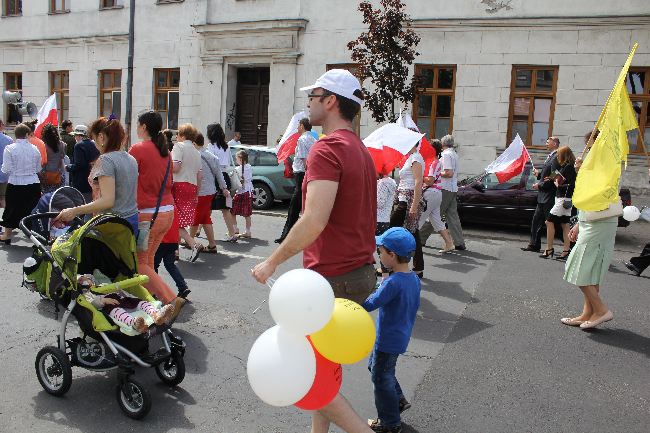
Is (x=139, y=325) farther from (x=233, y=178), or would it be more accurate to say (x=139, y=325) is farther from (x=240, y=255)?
(x=233, y=178)

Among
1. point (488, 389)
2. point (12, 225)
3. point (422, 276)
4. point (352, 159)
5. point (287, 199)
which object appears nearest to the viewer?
point (352, 159)

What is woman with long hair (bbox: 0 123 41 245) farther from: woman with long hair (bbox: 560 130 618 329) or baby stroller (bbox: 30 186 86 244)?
woman with long hair (bbox: 560 130 618 329)

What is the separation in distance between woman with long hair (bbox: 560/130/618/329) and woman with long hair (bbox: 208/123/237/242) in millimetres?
5095

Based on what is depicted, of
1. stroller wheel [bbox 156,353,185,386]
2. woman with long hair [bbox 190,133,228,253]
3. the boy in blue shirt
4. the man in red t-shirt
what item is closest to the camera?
the man in red t-shirt

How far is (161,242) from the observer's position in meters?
5.77

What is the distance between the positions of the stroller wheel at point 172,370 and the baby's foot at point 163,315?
295mm

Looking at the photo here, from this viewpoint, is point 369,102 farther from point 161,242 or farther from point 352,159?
point 352,159

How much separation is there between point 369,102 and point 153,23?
32.9 feet

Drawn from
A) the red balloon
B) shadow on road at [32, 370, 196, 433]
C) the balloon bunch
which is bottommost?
shadow on road at [32, 370, 196, 433]

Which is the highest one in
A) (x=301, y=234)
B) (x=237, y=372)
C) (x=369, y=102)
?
(x=369, y=102)

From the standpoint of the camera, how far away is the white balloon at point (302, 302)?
8.10 feet

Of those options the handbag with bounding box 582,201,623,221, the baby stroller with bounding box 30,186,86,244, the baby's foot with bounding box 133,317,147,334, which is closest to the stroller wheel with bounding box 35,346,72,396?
the baby's foot with bounding box 133,317,147,334

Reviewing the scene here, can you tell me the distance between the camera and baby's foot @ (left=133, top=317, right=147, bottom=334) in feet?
12.6

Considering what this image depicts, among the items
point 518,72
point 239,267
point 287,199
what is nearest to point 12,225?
point 239,267
